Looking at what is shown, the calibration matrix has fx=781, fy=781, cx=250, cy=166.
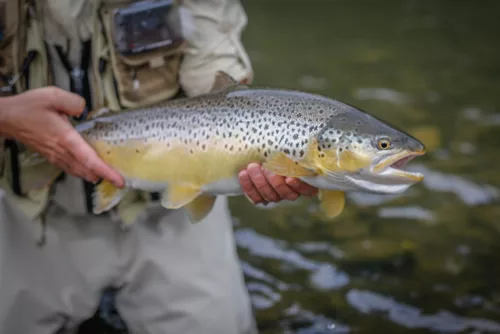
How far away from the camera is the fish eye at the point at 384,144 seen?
6.23 ft

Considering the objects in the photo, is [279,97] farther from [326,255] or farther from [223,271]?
[326,255]

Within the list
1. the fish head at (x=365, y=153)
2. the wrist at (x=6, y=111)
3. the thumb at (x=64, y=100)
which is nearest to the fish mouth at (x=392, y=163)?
the fish head at (x=365, y=153)

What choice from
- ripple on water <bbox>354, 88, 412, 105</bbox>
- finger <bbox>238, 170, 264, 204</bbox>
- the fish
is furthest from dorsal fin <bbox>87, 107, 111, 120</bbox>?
ripple on water <bbox>354, 88, 412, 105</bbox>

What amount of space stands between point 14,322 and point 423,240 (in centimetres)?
198

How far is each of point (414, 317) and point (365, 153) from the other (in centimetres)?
126

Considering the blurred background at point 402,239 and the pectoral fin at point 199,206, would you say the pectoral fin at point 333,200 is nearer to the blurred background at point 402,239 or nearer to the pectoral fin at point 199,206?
the pectoral fin at point 199,206

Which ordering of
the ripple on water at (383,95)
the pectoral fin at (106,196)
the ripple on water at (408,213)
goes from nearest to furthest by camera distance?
1. the pectoral fin at (106,196)
2. the ripple on water at (408,213)
3. the ripple on water at (383,95)

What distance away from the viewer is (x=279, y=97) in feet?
6.84

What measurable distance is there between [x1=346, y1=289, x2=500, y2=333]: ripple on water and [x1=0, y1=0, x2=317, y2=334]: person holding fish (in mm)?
671

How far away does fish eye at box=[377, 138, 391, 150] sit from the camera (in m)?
1.90

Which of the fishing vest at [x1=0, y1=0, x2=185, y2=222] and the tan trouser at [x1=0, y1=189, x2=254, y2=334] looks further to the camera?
the tan trouser at [x1=0, y1=189, x2=254, y2=334]

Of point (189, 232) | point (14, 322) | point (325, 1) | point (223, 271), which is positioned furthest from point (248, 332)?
point (325, 1)

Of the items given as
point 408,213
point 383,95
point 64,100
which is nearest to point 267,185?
point 64,100

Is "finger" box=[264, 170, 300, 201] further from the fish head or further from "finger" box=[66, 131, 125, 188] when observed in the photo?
"finger" box=[66, 131, 125, 188]
